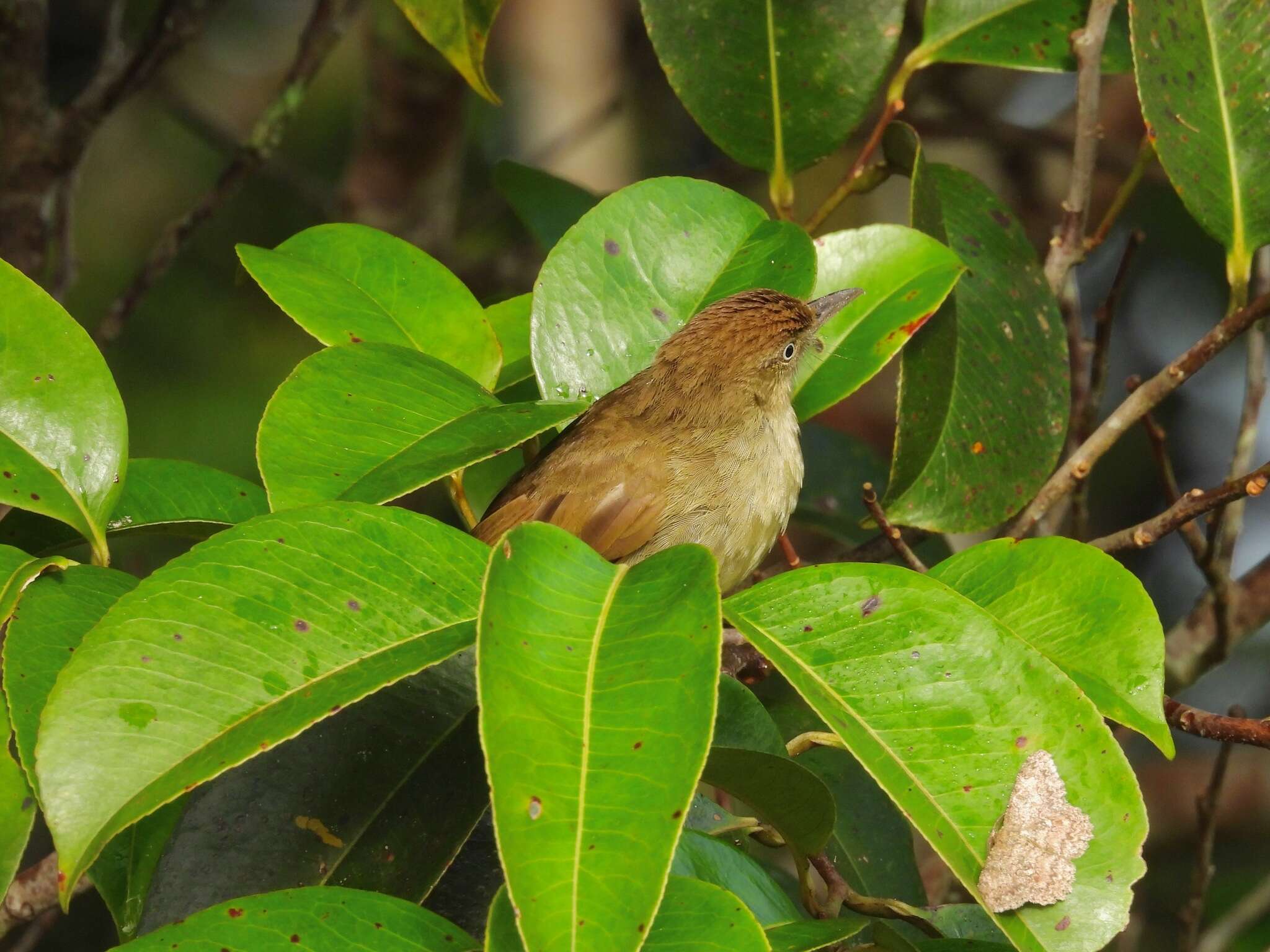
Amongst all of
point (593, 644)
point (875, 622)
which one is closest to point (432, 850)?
point (593, 644)

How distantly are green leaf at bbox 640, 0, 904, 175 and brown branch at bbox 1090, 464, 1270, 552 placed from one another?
40.7 inches

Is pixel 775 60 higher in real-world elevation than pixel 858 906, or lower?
higher

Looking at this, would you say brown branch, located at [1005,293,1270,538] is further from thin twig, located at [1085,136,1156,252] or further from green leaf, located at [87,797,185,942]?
green leaf, located at [87,797,185,942]

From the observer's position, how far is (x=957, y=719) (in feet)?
4.80

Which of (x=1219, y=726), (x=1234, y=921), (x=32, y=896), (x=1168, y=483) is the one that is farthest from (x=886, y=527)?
(x=1234, y=921)

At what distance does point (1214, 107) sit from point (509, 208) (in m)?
3.34

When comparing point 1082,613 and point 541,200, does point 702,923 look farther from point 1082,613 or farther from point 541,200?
point 541,200

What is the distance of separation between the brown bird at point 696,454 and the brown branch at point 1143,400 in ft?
1.82

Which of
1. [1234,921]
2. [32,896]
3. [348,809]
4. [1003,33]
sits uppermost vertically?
[1003,33]

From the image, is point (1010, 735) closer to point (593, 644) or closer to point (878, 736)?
point (878, 736)

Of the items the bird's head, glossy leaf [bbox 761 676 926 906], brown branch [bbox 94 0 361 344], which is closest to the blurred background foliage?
the bird's head

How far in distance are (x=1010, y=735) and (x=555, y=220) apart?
6.69 feet

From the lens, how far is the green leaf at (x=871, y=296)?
7.52ft

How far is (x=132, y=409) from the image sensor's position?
6.06 metres
